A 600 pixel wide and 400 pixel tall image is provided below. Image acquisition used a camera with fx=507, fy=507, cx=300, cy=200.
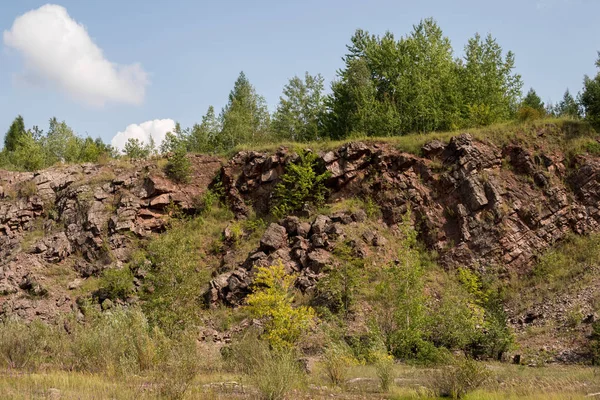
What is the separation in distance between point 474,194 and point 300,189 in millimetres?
9871

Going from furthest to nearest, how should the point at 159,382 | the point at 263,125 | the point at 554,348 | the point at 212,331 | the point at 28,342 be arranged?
the point at 263,125
the point at 212,331
the point at 554,348
the point at 28,342
the point at 159,382

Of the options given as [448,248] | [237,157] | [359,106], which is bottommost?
[448,248]

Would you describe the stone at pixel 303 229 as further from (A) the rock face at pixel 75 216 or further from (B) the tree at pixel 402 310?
(A) the rock face at pixel 75 216

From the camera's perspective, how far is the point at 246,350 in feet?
47.7

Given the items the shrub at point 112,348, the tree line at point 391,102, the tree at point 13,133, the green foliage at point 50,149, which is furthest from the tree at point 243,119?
the tree at point 13,133

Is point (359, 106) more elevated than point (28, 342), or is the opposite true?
point (359, 106)

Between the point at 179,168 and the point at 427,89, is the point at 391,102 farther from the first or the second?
the point at 179,168

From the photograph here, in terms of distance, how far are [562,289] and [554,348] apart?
4.76m

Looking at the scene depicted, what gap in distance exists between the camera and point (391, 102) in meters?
38.1

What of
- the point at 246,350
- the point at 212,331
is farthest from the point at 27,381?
the point at 212,331

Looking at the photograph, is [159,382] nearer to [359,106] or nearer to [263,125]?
[359,106]

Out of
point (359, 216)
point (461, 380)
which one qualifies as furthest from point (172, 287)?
point (359, 216)

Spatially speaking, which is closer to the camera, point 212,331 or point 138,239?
point 212,331

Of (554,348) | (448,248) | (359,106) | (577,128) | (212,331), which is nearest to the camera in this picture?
(554,348)
